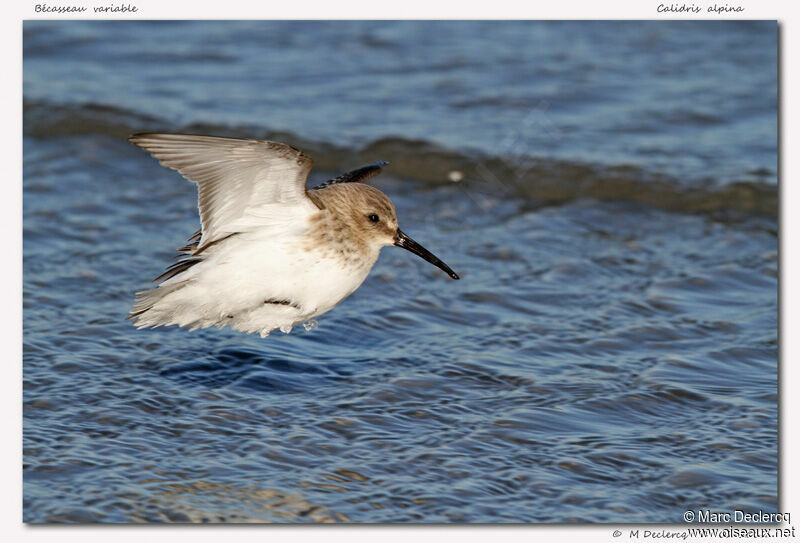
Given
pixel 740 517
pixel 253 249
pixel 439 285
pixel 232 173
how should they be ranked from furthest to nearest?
pixel 439 285 → pixel 253 249 → pixel 232 173 → pixel 740 517

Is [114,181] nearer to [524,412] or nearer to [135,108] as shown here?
[135,108]

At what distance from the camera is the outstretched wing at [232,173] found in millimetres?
5074

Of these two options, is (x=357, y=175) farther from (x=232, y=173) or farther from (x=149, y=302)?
(x=149, y=302)

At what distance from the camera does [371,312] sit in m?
7.29

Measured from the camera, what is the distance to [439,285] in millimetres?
7781

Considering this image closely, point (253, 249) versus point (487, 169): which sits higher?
point (487, 169)

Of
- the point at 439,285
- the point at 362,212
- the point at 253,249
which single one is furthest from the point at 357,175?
the point at 439,285

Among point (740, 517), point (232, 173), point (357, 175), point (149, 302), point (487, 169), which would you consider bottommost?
point (740, 517)

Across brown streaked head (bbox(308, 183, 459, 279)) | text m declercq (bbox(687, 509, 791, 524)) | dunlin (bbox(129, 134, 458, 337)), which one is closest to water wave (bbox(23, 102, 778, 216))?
brown streaked head (bbox(308, 183, 459, 279))

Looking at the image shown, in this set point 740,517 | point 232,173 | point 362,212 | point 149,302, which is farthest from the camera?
point 362,212

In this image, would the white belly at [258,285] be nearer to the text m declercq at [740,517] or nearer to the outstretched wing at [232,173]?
the outstretched wing at [232,173]

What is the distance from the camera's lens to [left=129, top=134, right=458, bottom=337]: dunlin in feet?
17.2

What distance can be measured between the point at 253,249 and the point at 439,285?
256cm

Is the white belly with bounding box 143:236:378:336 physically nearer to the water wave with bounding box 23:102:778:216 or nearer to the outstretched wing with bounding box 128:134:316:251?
the outstretched wing with bounding box 128:134:316:251
